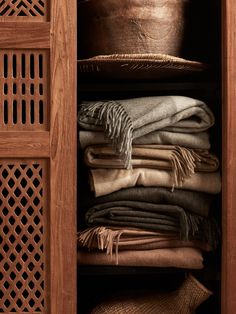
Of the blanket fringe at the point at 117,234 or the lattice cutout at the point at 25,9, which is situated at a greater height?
Answer: the lattice cutout at the point at 25,9

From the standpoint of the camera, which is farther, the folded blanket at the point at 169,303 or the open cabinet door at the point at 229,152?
the folded blanket at the point at 169,303

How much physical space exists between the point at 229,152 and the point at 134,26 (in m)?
0.41

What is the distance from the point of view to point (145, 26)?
1450mm

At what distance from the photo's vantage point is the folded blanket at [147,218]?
58.0 inches

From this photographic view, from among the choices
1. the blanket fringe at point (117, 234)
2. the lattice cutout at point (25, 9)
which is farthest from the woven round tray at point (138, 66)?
the blanket fringe at point (117, 234)

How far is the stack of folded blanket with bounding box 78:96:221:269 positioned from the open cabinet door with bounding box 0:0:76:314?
9 centimetres

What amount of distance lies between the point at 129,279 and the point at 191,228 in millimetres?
473

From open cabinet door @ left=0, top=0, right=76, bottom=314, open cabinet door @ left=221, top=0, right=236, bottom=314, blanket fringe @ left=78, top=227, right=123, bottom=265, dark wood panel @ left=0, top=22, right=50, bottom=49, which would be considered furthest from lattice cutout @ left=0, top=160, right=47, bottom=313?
open cabinet door @ left=221, top=0, right=236, bottom=314

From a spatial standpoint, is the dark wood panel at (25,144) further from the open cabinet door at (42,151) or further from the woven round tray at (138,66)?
the woven round tray at (138,66)

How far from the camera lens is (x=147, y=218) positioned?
148cm

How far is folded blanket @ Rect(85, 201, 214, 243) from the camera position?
1.47 metres

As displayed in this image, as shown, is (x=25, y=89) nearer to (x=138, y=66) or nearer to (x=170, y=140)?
(x=138, y=66)

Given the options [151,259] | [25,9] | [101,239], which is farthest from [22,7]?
[151,259]

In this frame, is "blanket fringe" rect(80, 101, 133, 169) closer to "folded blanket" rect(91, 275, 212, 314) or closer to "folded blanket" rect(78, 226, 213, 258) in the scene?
"folded blanket" rect(78, 226, 213, 258)
